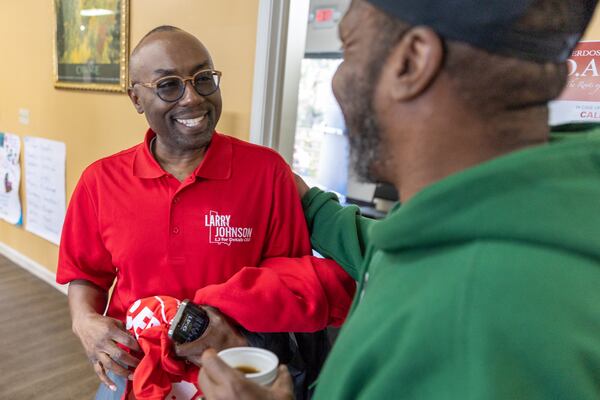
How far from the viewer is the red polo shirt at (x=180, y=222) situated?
1.15 m

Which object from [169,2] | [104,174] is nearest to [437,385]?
[104,174]

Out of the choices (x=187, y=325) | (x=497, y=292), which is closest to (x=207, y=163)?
(x=187, y=325)

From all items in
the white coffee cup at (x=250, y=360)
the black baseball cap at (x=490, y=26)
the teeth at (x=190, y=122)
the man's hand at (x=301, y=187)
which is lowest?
the white coffee cup at (x=250, y=360)

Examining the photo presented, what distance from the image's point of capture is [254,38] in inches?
63.4

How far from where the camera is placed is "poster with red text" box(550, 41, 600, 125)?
1.13 m

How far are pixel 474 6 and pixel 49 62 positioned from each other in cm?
298

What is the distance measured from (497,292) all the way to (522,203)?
0.09 meters

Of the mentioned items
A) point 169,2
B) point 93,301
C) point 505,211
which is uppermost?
point 169,2

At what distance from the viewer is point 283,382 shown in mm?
648

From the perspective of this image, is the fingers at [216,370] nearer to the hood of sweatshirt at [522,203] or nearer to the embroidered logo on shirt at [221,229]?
the hood of sweatshirt at [522,203]

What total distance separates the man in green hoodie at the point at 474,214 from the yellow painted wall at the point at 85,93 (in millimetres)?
→ 1254

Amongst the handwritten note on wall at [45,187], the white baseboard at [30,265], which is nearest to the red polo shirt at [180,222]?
the handwritten note on wall at [45,187]

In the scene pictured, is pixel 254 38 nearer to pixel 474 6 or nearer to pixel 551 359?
pixel 474 6

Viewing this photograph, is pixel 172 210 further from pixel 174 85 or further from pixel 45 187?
pixel 45 187
